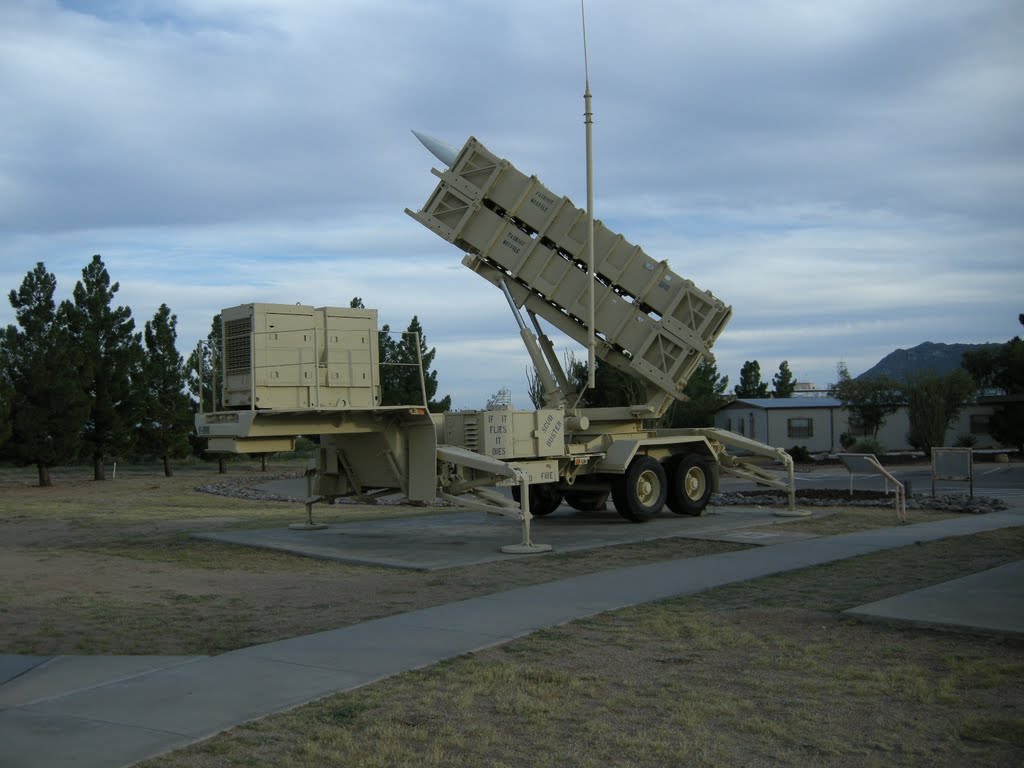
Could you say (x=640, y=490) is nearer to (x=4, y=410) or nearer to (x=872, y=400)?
(x=4, y=410)

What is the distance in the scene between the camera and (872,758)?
548 centimetres

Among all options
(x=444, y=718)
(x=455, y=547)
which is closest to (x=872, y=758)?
(x=444, y=718)

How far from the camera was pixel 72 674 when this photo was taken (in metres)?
7.33

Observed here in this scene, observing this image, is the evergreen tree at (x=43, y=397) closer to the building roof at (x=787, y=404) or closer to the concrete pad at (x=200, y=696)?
the concrete pad at (x=200, y=696)

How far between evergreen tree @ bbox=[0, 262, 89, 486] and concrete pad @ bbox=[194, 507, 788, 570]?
16381 millimetres

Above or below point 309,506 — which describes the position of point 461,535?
below

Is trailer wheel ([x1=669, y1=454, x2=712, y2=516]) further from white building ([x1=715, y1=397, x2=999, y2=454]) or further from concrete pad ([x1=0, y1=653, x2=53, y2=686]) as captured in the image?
white building ([x1=715, y1=397, x2=999, y2=454])

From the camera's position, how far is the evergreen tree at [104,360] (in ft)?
113

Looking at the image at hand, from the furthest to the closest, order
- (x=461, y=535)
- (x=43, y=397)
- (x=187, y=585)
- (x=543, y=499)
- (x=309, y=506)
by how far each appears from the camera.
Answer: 1. (x=43, y=397)
2. (x=543, y=499)
3. (x=309, y=506)
4. (x=461, y=535)
5. (x=187, y=585)

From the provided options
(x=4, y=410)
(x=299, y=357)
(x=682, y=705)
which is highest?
(x=299, y=357)

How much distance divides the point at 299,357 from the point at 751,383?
5978 cm

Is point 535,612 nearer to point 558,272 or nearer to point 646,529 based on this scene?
point 646,529

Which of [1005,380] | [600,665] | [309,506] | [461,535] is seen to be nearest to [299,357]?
[309,506]

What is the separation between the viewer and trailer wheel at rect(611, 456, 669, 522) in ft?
57.8
